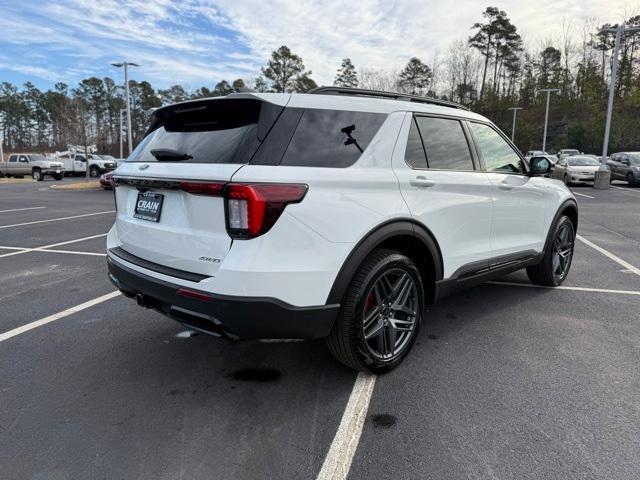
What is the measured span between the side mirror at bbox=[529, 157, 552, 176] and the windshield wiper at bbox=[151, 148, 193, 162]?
3.42 meters

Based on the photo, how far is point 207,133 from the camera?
2838mm

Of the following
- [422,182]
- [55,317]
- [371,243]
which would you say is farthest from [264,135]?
[55,317]

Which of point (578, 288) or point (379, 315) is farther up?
point (379, 315)

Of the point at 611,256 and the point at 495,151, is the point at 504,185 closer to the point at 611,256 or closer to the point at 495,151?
the point at 495,151

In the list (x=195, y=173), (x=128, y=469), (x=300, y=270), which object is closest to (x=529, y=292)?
(x=300, y=270)

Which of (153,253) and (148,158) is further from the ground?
(148,158)

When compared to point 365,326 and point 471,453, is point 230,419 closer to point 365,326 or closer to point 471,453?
point 365,326

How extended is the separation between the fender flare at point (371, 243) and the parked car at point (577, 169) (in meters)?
21.0

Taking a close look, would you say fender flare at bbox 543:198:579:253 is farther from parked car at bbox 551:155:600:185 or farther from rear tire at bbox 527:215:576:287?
parked car at bbox 551:155:600:185

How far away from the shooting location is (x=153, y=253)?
2859mm

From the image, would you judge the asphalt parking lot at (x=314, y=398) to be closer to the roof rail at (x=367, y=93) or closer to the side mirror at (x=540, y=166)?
the side mirror at (x=540, y=166)

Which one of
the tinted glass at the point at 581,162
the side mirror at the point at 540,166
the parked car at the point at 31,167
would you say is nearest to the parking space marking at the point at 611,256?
the side mirror at the point at 540,166

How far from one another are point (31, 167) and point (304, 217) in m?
36.4

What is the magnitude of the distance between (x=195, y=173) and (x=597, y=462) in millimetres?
2543
